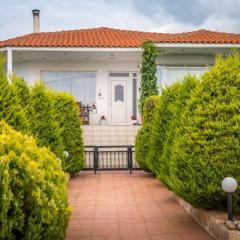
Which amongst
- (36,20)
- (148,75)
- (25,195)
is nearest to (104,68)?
(148,75)

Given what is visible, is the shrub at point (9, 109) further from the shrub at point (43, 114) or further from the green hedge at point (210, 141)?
the shrub at point (43, 114)

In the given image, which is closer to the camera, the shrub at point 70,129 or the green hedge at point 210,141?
the green hedge at point 210,141

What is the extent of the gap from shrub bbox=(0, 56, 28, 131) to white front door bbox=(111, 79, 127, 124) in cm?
1721

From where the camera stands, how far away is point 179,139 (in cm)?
659

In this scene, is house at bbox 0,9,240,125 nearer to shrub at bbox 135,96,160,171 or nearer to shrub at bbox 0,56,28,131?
shrub at bbox 135,96,160,171

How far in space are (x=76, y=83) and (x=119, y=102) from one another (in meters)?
2.43

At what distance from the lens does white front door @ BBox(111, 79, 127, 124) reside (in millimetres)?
23344

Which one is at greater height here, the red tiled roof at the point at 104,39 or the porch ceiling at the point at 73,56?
the red tiled roof at the point at 104,39

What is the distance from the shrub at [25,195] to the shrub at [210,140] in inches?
90.5

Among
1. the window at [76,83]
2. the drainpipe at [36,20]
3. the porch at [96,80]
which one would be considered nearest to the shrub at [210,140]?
the porch at [96,80]

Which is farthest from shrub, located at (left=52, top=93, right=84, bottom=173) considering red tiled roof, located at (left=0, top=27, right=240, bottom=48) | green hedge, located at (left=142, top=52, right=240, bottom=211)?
red tiled roof, located at (left=0, top=27, right=240, bottom=48)

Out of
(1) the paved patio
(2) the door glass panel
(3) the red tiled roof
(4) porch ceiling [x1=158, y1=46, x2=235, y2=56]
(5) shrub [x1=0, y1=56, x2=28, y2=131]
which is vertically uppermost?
(3) the red tiled roof

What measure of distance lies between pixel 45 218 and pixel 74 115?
30.5 feet

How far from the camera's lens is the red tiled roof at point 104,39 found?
20.5 m
